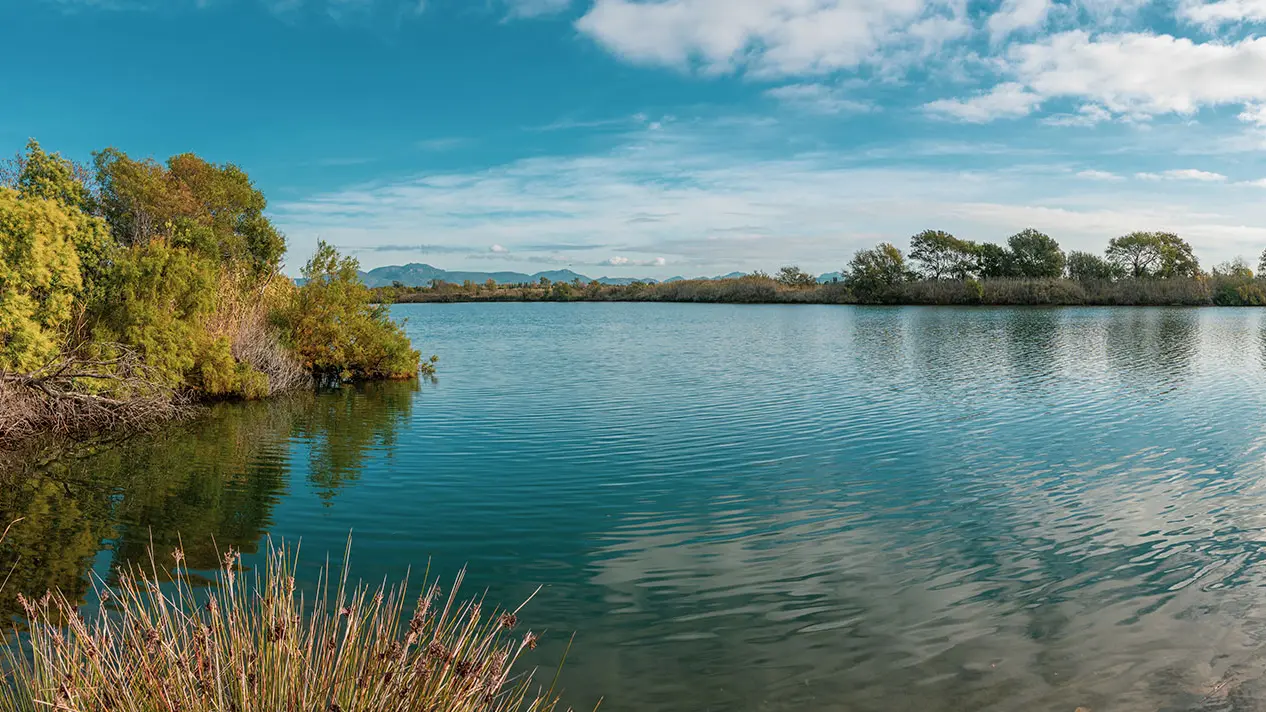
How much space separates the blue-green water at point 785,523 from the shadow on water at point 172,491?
64 mm

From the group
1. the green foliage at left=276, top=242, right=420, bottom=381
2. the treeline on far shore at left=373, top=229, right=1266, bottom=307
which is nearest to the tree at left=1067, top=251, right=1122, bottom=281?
the treeline on far shore at left=373, top=229, right=1266, bottom=307

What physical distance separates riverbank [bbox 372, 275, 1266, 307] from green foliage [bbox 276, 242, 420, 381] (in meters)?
44.7

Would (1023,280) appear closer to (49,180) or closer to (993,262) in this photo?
(993,262)

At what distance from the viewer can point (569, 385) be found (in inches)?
878

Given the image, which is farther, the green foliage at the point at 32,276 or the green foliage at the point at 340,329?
the green foliage at the point at 340,329

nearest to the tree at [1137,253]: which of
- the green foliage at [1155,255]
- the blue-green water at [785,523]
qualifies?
the green foliage at [1155,255]

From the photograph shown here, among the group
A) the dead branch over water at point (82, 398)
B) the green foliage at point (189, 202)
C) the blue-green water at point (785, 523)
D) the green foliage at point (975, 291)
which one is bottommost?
the blue-green water at point (785, 523)

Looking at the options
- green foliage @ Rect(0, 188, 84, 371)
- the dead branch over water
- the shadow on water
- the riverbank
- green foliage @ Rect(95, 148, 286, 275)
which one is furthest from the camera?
the riverbank

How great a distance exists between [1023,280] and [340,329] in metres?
72.8

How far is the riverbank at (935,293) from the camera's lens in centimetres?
7300

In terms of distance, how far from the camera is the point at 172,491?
448 inches

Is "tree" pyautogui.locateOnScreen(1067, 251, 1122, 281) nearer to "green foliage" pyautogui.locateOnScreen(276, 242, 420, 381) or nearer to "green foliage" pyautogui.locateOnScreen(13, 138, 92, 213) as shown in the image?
"green foliage" pyautogui.locateOnScreen(276, 242, 420, 381)

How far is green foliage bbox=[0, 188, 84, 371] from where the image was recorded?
1357 centimetres

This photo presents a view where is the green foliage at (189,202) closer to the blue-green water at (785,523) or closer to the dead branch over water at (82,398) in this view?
the dead branch over water at (82,398)
